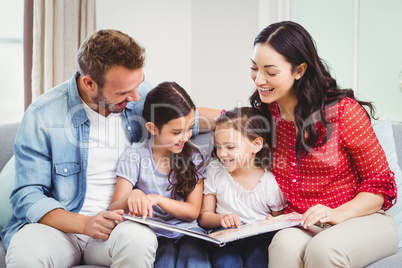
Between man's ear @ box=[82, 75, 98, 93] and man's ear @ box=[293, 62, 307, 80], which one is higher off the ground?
man's ear @ box=[293, 62, 307, 80]

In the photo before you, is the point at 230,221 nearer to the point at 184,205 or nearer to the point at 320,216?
the point at 184,205

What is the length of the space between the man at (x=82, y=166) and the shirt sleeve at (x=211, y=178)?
1.13 ft

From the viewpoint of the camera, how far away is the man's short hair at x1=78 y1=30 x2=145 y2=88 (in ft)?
5.58

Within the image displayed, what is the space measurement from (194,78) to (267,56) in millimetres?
2651

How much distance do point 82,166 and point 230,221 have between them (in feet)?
2.03

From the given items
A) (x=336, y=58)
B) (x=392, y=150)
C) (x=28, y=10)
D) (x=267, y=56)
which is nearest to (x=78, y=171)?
(x=267, y=56)

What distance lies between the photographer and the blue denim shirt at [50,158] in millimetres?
1689

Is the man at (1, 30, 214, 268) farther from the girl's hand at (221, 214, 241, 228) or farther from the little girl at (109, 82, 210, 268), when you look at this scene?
the girl's hand at (221, 214, 241, 228)

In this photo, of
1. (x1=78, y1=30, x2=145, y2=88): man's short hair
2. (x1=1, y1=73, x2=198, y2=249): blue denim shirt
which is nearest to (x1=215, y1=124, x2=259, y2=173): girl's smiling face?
(x1=78, y1=30, x2=145, y2=88): man's short hair

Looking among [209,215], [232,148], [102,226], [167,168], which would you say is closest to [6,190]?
[102,226]

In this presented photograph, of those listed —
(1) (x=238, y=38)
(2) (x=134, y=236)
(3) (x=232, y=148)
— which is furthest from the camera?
(1) (x=238, y=38)

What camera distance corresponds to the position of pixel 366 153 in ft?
5.45

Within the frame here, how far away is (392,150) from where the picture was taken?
192 cm

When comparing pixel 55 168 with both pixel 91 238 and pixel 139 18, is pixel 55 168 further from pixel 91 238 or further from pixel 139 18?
pixel 139 18
